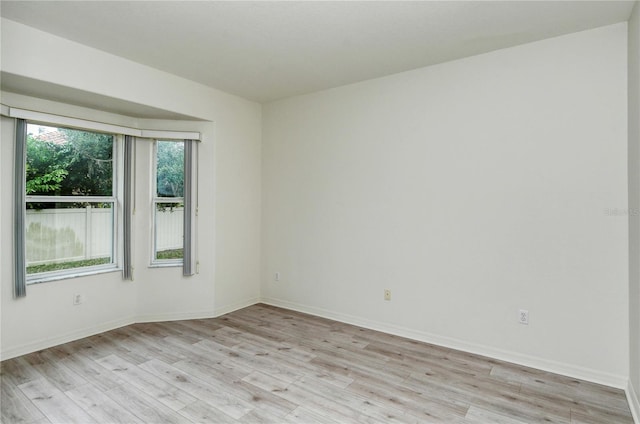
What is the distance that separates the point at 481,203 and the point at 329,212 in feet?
5.41

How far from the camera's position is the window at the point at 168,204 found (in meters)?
4.09

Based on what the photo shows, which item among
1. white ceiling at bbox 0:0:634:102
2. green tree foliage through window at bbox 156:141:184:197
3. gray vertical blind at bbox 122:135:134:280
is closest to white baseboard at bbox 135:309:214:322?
gray vertical blind at bbox 122:135:134:280

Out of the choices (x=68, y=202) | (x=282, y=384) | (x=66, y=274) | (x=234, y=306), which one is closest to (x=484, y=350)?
(x=282, y=384)

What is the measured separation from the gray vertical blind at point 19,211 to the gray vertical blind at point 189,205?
4.67ft

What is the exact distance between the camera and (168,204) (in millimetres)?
4145

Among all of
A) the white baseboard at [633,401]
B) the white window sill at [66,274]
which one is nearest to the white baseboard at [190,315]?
the white window sill at [66,274]

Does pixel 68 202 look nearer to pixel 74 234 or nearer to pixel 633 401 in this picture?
pixel 74 234

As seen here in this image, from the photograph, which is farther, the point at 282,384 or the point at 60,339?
the point at 60,339

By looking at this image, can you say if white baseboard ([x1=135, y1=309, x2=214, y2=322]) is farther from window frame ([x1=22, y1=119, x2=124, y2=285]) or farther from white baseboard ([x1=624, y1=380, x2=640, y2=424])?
white baseboard ([x1=624, y1=380, x2=640, y2=424])

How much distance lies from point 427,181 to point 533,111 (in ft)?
3.37

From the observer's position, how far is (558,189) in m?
2.80

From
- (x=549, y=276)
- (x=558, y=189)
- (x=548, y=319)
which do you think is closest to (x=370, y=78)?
(x=558, y=189)

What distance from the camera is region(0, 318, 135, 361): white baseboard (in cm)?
302

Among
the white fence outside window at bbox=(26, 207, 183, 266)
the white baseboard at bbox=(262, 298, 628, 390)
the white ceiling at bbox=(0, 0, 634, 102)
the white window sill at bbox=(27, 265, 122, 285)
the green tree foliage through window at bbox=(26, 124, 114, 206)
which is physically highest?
the white ceiling at bbox=(0, 0, 634, 102)
